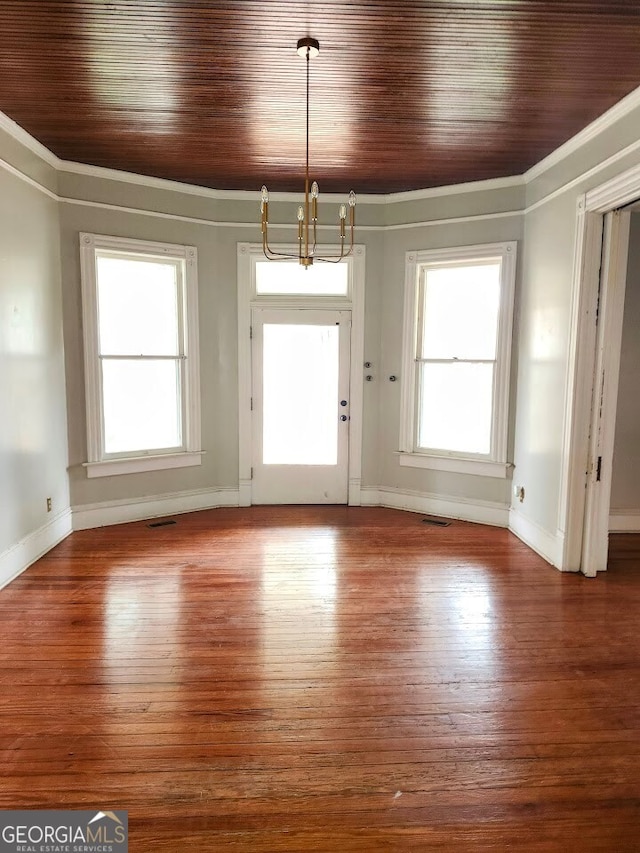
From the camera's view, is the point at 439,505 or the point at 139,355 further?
the point at 439,505

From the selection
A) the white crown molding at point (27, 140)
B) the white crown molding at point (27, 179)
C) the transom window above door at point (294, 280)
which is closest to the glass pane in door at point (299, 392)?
the transom window above door at point (294, 280)

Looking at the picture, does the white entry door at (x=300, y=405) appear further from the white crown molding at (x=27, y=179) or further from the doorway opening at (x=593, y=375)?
the doorway opening at (x=593, y=375)

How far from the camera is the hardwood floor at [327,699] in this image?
1826mm

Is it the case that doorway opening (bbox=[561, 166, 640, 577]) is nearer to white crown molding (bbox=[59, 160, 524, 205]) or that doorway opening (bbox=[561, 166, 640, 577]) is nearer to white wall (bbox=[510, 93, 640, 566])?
white wall (bbox=[510, 93, 640, 566])

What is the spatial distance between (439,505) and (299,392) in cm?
169

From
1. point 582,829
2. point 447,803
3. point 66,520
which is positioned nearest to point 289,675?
point 447,803

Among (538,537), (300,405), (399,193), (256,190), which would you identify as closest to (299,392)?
(300,405)

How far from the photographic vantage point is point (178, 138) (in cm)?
386

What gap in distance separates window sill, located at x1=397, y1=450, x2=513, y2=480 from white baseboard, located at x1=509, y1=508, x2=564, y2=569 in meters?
0.36

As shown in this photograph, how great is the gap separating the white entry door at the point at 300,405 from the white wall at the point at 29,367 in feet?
5.73

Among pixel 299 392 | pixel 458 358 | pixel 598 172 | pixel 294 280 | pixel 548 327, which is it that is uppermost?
pixel 598 172

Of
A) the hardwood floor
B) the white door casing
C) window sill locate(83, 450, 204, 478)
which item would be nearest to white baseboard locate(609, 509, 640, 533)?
the hardwood floor

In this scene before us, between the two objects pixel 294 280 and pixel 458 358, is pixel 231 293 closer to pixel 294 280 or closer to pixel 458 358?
pixel 294 280

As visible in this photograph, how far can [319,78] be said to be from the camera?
3.02m
